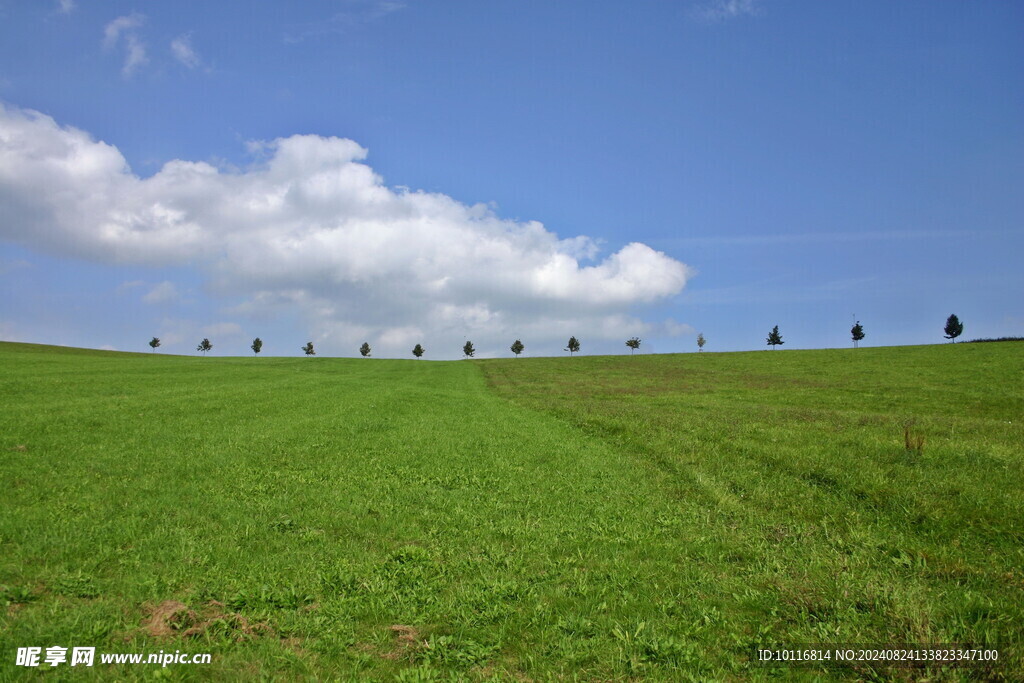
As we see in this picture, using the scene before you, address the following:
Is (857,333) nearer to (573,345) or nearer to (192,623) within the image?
(573,345)

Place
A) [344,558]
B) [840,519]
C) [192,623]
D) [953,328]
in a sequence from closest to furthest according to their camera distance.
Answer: [192,623] → [344,558] → [840,519] → [953,328]

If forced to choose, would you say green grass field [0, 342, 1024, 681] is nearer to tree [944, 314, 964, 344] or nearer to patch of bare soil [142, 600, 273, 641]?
patch of bare soil [142, 600, 273, 641]

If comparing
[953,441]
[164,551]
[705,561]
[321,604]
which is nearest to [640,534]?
[705,561]

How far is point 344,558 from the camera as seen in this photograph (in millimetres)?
9414

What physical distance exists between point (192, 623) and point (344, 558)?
2648 millimetres

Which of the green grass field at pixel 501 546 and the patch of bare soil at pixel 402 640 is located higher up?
the green grass field at pixel 501 546

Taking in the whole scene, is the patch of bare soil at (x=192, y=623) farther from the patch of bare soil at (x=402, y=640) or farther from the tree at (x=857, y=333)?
the tree at (x=857, y=333)

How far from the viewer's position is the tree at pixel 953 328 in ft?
385

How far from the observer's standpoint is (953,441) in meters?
18.6

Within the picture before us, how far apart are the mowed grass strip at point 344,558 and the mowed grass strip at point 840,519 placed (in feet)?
2.59

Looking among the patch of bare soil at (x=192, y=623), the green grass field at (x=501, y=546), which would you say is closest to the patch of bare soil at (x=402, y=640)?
the green grass field at (x=501, y=546)

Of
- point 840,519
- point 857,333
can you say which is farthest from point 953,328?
point 840,519

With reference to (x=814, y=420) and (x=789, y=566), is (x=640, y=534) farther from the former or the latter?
(x=814, y=420)

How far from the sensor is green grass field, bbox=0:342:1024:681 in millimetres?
6723
